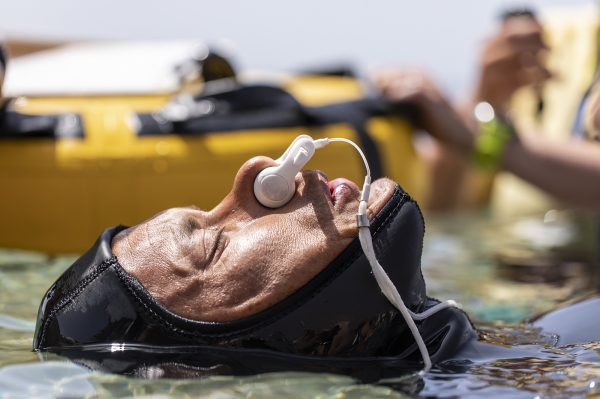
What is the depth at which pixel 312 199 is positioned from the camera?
4.47 feet

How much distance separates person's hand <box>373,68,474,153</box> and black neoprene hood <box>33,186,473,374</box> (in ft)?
7.23

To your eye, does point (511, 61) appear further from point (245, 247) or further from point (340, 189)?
point (245, 247)

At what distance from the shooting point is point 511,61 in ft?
13.0

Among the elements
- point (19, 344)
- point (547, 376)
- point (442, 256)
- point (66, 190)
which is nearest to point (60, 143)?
point (66, 190)

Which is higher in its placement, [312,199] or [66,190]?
[312,199]

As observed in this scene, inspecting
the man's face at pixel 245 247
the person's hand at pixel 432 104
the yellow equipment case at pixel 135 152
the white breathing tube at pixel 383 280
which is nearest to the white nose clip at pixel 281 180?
the man's face at pixel 245 247

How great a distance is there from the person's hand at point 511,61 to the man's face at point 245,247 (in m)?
2.76

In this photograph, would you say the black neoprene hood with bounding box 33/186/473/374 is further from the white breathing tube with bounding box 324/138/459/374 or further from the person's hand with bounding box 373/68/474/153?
the person's hand with bounding box 373/68/474/153

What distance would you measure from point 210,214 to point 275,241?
0.18 m

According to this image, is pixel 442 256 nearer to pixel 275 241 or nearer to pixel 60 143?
pixel 60 143

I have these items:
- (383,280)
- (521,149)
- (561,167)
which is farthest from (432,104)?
(383,280)

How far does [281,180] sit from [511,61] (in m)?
2.94

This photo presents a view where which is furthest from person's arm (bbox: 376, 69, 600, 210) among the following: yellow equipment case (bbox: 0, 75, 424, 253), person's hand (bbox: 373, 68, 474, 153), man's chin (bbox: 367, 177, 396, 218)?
man's chin (bbox: 367, 177, 396, 218)

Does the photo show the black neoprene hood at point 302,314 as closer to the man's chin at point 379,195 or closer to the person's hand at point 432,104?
the man's chin at point 379,195
